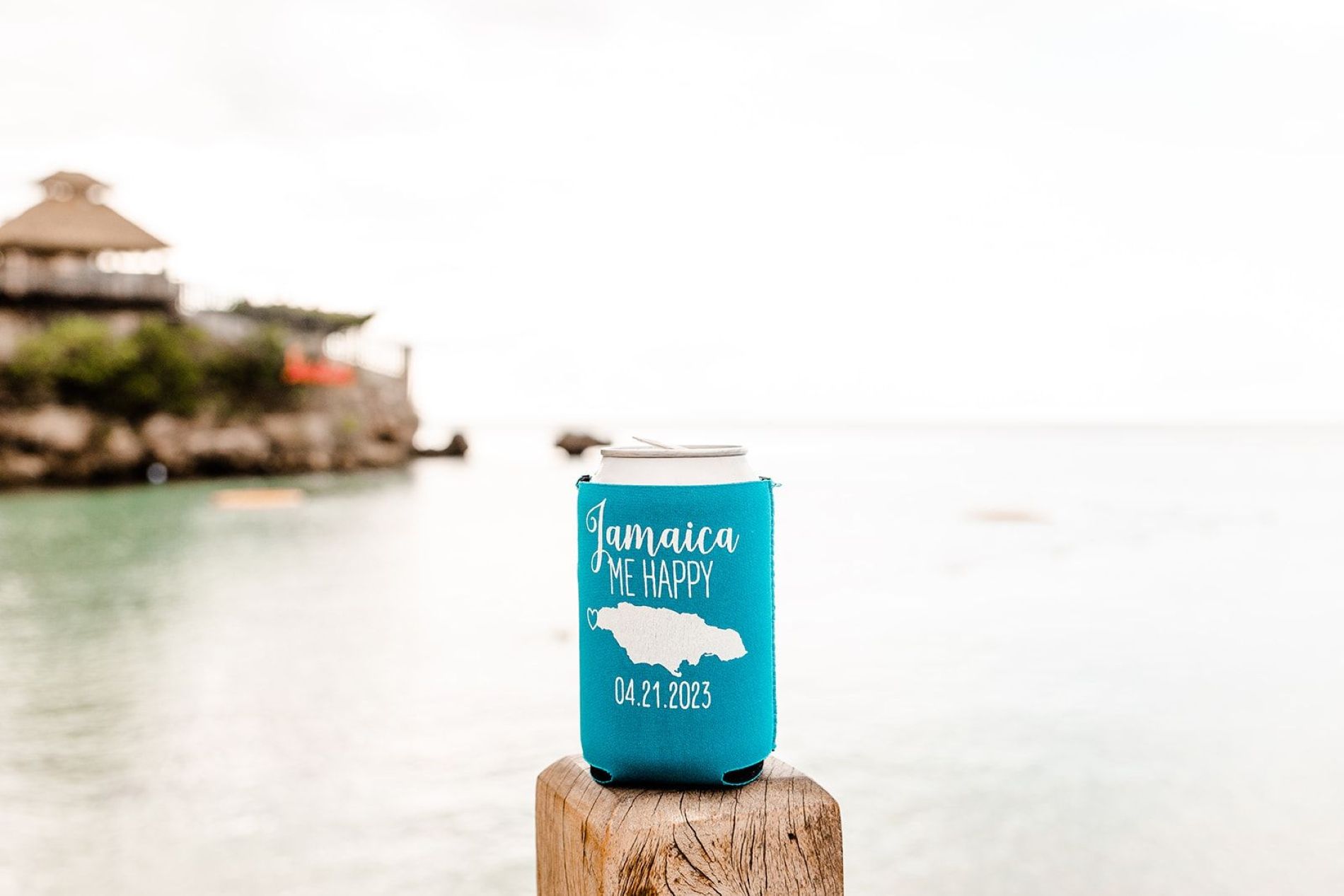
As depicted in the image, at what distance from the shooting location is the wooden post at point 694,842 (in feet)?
4.94

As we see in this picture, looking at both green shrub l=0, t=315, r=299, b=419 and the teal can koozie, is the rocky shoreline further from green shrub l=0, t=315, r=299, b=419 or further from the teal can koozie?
the teal can koozie

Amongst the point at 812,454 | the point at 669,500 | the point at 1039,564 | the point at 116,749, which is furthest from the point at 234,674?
the point at 812,454

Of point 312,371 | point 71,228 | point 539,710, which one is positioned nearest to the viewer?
point 539,710

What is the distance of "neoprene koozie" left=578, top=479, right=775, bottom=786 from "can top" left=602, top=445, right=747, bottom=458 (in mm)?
54

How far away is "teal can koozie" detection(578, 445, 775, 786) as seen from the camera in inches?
63.2

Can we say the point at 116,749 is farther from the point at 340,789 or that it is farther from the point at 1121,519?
the point at 1121,519

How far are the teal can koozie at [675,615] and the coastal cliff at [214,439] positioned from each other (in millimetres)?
40195

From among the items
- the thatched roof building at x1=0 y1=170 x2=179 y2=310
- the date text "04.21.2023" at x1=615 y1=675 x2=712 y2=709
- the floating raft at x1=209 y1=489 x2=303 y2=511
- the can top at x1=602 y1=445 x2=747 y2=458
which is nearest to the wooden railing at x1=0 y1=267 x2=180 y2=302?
the thatched roof building at x1=0 y1=170 x2=179 y2=310

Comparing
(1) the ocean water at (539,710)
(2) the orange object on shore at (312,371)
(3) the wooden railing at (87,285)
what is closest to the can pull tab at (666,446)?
(1) the ocean water at (539,710)

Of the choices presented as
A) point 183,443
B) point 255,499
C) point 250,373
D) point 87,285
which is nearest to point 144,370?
point 183,443

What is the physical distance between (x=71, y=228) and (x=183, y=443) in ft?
31.2

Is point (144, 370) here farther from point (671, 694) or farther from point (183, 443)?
point (671, 694)

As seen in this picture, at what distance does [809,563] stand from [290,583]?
11143mm

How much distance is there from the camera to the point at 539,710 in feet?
34.2
